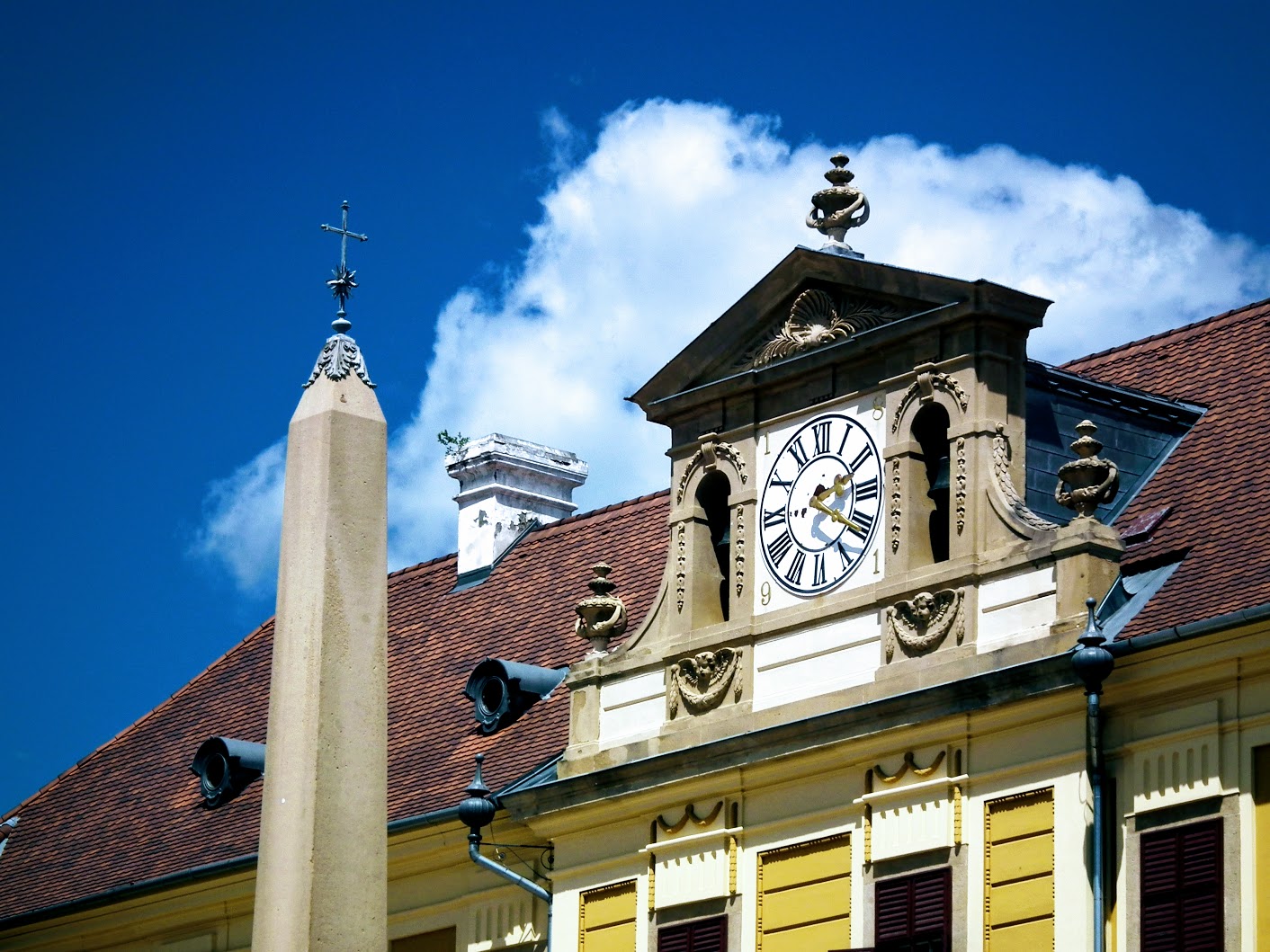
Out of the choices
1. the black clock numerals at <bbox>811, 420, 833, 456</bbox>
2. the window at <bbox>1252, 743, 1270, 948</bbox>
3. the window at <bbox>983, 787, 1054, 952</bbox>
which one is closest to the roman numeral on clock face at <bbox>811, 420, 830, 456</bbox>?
the black clock numerals at <bbox>811, 420, 833, 456</bbox>

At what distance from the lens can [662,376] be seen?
2881 centimetres

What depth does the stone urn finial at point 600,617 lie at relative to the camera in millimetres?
28953

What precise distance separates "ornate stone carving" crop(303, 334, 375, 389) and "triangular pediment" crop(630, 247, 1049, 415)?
7.69 m

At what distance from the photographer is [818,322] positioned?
2766cm

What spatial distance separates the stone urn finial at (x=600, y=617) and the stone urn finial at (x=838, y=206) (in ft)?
11.3

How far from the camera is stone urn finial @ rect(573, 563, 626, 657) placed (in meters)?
29.0

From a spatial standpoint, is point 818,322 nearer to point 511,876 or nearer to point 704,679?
point 704,679

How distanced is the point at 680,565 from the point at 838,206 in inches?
127

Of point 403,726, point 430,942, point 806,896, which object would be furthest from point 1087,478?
point 403,726

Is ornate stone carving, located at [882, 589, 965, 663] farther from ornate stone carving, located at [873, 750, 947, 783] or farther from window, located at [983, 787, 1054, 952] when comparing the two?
window, located at [983, 787, 1054, 952]

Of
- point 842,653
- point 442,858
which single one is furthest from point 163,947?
point 842,653

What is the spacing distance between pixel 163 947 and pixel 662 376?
8085mm

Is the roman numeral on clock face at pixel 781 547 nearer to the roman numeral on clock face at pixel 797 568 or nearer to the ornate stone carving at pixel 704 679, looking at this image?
the roman numeral on clock face at pixel 797 568

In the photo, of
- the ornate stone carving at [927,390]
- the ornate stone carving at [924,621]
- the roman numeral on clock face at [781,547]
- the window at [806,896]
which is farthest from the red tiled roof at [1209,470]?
the window at [806,896]
